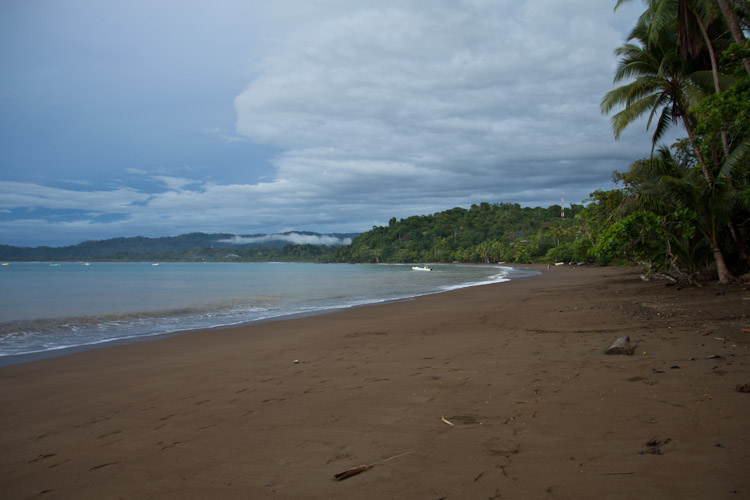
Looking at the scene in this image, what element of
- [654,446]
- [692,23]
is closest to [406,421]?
[654,446]

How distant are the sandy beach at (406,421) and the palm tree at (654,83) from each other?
11742 millimetres

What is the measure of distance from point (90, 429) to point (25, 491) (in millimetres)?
1441

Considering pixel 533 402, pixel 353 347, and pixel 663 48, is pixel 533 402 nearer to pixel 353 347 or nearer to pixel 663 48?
pixel 353 347

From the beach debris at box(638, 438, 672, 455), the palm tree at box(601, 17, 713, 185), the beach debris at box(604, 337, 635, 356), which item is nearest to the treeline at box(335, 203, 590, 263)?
the palm tree at box(601, 17, 713, 185)

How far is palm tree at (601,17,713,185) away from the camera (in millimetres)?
16734

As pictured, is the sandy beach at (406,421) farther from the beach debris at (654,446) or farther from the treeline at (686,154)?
the treeline at (686,154)

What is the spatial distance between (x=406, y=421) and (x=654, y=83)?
18648 mm

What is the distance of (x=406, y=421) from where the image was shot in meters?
4.32

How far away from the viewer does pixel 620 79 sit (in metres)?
18.9

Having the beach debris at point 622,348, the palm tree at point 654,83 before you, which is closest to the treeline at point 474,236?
the palm tree at point 654,83

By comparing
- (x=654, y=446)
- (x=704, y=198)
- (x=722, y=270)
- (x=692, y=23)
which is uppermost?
(x=692, y=23)

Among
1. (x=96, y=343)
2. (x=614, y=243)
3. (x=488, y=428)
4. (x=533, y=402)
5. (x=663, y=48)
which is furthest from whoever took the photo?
(x=663, y=48)

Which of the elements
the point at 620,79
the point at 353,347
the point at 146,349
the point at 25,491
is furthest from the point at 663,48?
the point at 25,491

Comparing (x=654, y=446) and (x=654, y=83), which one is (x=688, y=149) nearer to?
(x=654, y=83)
